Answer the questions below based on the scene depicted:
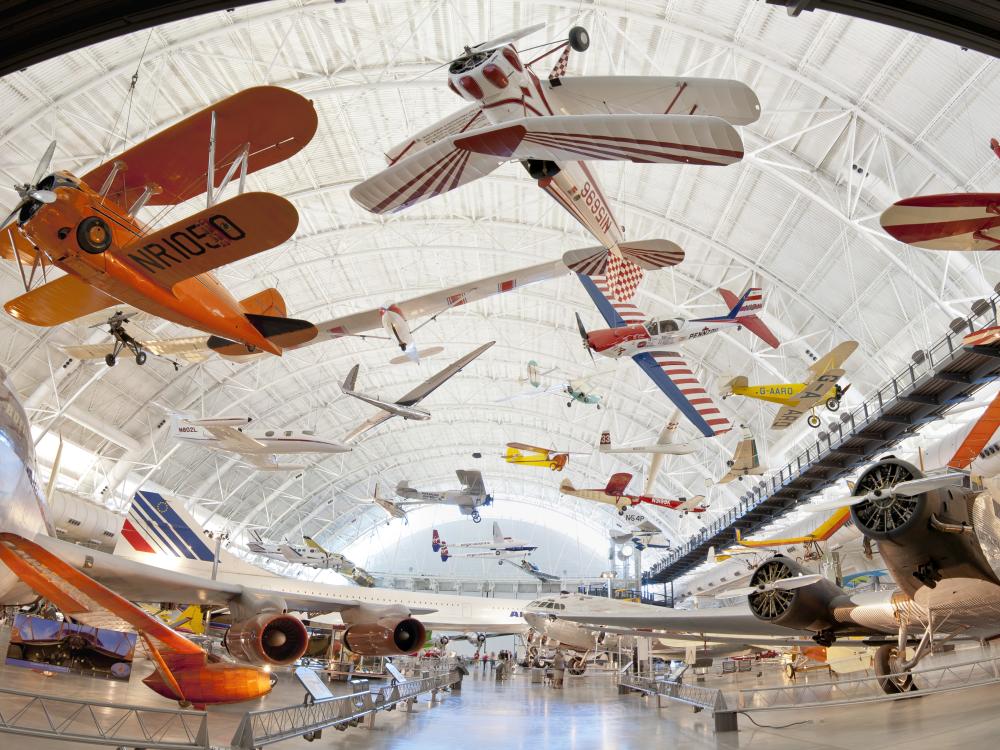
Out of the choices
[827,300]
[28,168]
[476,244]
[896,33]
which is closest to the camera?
[896,33]

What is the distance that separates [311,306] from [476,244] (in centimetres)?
1000

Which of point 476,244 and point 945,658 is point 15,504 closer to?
point 945,658

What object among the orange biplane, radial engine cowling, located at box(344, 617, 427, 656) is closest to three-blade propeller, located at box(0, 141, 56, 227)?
the orange biplane

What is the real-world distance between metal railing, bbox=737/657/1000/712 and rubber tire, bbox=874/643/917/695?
10 centimetres

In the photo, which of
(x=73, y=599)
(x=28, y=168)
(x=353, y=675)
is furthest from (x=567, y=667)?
(x=28, y=168)

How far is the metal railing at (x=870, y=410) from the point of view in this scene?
19031mm

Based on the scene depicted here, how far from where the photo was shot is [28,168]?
21266 mm

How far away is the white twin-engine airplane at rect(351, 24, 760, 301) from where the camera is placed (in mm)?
6531

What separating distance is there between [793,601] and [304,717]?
839cm

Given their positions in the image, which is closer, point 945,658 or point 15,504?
point 15,504

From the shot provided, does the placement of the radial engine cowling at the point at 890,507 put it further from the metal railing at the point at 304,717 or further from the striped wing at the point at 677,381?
the metal railing at the point at 304,717

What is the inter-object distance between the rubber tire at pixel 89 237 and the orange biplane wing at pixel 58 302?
Result: 1.72 meters

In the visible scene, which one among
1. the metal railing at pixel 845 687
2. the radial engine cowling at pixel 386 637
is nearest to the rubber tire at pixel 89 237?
the radial engine cowling at pixel 386 637

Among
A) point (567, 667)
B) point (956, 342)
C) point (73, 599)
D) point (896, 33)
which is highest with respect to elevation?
point (896, 33)
